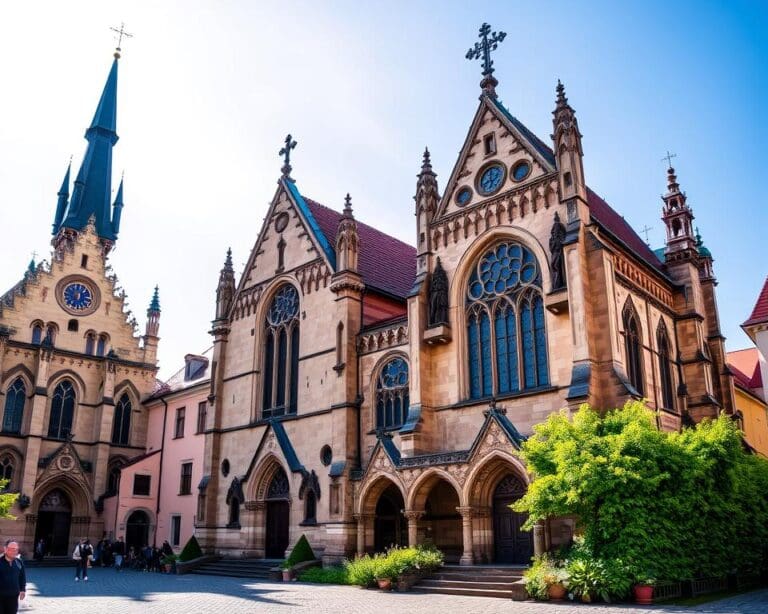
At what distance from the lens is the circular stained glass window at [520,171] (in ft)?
84.7

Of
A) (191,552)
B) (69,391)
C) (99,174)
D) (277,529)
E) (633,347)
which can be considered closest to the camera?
(633,347)

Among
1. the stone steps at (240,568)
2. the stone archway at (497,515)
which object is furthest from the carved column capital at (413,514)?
the stone steps at (240,568)

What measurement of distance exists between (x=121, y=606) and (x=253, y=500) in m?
13.2

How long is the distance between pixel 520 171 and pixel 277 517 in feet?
57.2

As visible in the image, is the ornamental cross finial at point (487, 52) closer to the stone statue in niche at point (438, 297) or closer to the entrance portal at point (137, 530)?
the stone statue in niche at point (438, 297)

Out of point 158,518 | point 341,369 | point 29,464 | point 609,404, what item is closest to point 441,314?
point 341,369

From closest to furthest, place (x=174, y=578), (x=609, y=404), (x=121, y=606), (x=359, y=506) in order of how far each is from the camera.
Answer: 1. (x=121, y=606)
2. (x=609, y=404)
3. (x=359, y=506)
4. (x=174, y=578)

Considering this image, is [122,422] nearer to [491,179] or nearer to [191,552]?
[191,552]

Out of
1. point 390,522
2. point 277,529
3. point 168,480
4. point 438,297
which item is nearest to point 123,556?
point 168,480

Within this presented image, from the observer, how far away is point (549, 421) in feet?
63.1

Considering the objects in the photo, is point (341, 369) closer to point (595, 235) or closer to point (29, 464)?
point (595, 235)

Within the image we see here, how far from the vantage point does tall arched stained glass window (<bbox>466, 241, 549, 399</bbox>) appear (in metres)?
24.1

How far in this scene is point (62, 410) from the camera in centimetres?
4444

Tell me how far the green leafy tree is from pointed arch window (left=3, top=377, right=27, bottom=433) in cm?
3402
